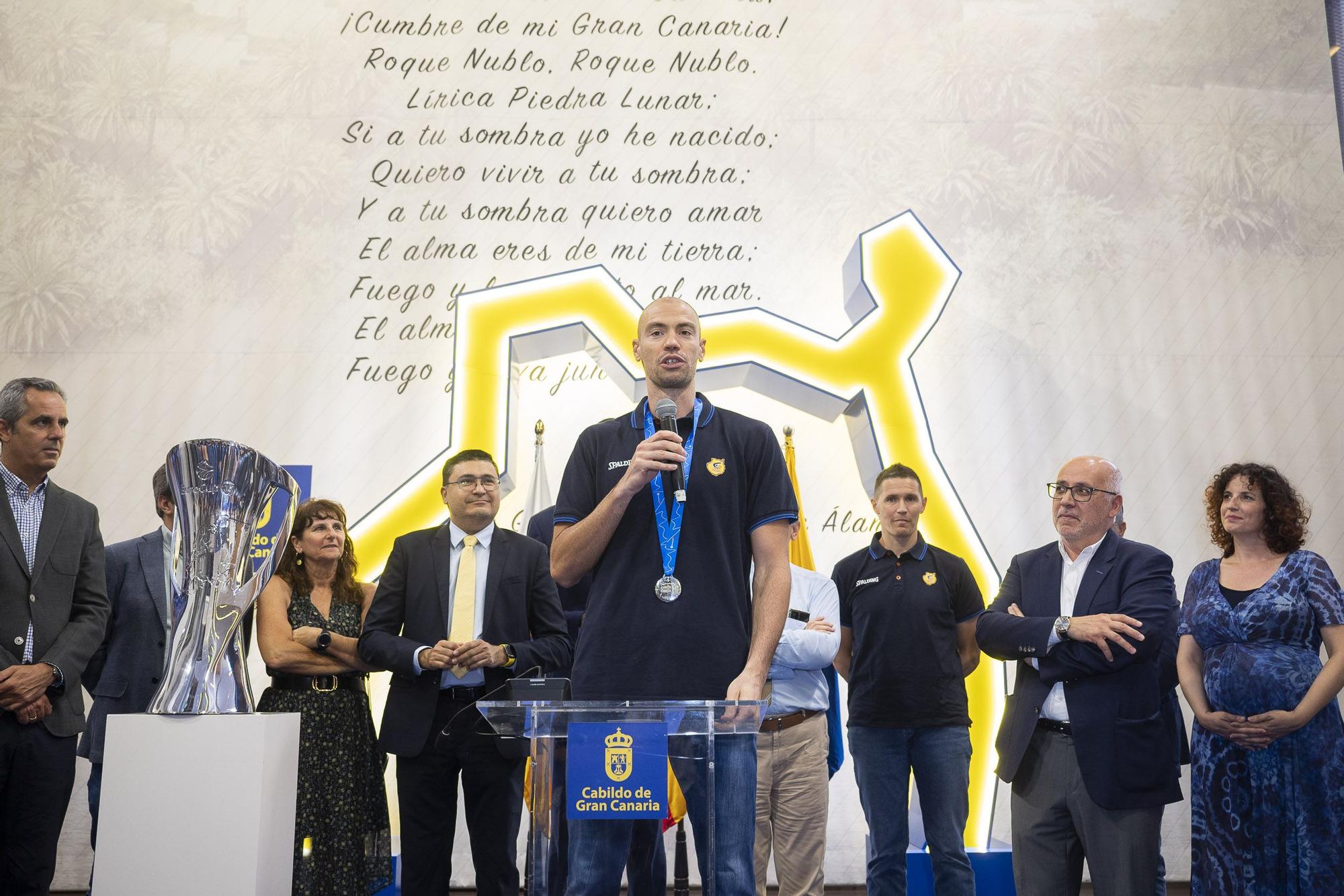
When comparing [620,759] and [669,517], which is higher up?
[669,517]

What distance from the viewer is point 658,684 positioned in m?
2.06

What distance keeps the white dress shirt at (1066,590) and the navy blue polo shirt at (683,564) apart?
1.20 m

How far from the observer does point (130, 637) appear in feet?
11.9

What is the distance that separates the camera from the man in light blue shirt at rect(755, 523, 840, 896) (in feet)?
11.9

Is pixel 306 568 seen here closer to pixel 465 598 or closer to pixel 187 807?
pixel 465 598

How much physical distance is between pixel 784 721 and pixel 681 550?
1.74 metres

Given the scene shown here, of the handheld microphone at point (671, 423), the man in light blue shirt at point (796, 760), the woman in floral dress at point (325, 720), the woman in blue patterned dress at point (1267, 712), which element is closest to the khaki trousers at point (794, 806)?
the man in light blue shirt at point (796, 760)

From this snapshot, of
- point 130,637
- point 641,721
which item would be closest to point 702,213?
point 130,637

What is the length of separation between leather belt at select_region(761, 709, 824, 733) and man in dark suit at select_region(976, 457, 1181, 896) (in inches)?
30.5

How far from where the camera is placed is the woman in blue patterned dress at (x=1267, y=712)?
10.0 feet

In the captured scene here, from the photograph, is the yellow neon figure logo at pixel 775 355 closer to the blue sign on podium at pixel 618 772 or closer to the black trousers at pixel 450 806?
the black trousers at pixel 450 806

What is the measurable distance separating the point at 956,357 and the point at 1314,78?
8.03 feet

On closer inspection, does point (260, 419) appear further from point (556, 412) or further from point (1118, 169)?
point (1118, 169)

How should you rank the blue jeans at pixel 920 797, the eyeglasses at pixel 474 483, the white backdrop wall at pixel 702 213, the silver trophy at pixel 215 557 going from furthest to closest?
the white backdrop wall at pixel 702 213
the eyeglasses at pixel 474 483
the blue jeans at pixel 920 797
the silver trophy at pixel 215 557
